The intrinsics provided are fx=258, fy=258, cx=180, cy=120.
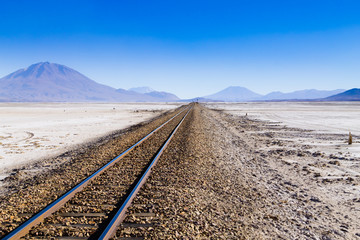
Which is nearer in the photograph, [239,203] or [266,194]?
[239,203]

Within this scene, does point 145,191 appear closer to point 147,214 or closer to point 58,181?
point 147,214

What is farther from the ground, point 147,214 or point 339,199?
point 147,214

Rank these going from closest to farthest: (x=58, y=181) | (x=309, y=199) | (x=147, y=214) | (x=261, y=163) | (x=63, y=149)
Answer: (x=147, y=214) < (x=309, y=199) < (x=58, y=181) < (x=261, y=163) < (x=63, y=149)

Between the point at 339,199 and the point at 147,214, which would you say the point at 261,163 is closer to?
the point at 339,199

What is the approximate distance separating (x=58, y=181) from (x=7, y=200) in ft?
4.32

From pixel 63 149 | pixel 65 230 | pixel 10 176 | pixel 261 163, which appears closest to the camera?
pixel 65 230

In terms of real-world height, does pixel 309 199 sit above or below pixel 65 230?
below

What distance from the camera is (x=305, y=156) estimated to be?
428 inches

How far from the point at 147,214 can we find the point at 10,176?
5.44 m

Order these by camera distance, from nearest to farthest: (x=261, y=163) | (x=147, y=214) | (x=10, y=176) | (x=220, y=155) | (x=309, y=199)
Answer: (x=147, y=214), (x=309, y=199), (x=10, y=176), (x=261, y=163), (x=220, y=155)

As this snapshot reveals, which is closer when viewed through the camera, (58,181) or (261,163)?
(58,181)

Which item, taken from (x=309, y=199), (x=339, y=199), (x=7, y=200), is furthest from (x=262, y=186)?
(x=7, y=200)

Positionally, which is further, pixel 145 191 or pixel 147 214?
pixel 145 191

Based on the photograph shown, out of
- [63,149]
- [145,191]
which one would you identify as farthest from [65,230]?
[63,149]
